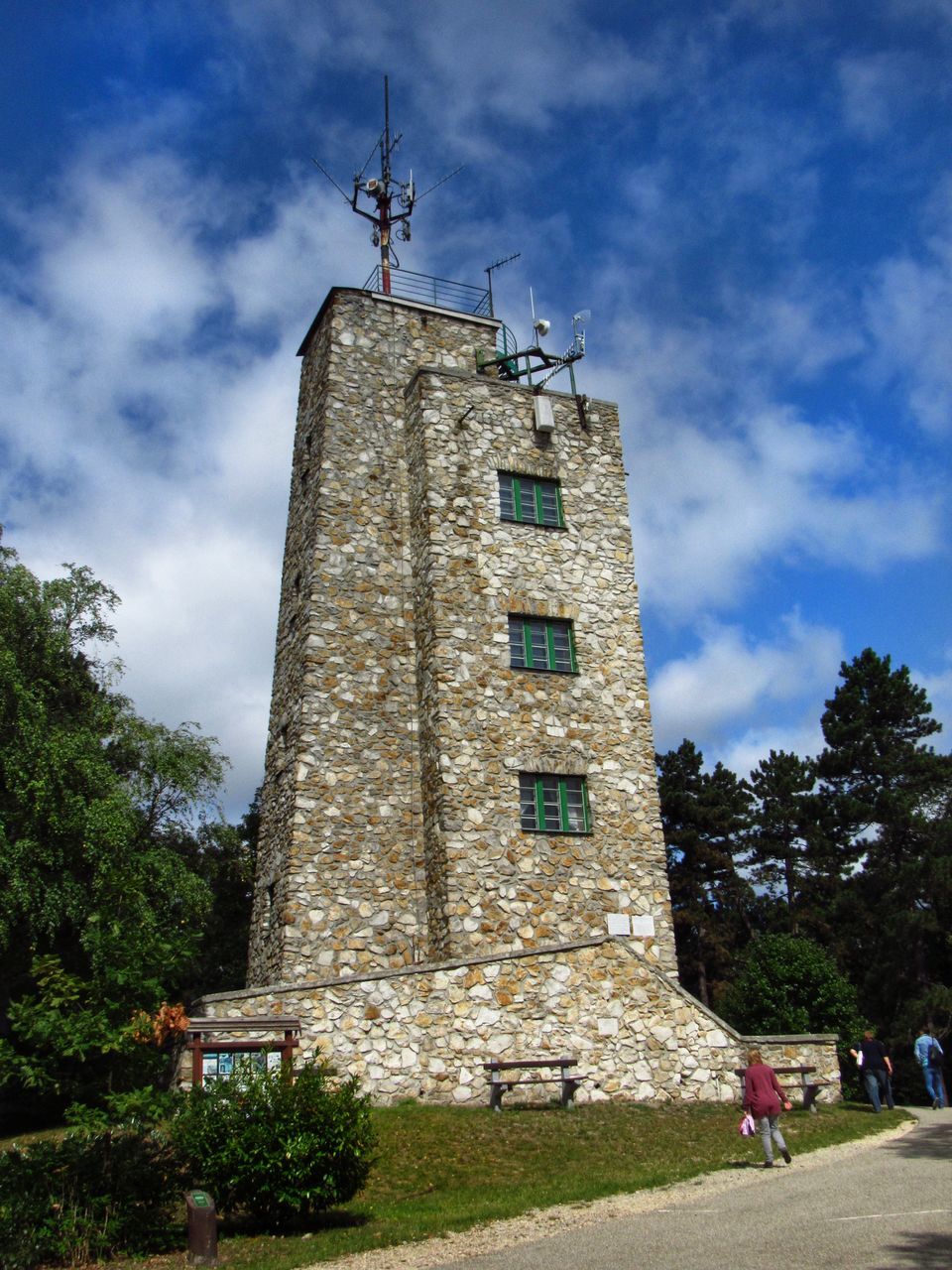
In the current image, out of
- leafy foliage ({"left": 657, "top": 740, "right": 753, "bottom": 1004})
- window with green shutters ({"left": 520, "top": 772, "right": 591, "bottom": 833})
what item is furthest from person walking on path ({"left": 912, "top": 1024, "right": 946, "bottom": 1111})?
leafy foliage ({"left": 657, "top": 740, "right": 753, "bottom": 1004})

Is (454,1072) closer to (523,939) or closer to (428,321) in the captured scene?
(523,939)

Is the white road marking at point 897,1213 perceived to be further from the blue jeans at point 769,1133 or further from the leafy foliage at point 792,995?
the leafy foliage at point 792,995

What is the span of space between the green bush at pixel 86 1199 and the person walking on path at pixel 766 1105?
595cm

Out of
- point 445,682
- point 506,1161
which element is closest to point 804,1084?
point 506,1161

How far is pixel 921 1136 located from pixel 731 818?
26.8 metres

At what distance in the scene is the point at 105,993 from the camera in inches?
371

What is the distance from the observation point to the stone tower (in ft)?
57.5

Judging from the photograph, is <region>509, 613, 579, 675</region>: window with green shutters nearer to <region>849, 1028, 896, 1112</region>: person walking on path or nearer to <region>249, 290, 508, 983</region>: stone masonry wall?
<region>249, 290, 508, 983</region>: stone masonry wall

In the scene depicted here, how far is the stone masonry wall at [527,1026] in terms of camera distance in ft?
44.1

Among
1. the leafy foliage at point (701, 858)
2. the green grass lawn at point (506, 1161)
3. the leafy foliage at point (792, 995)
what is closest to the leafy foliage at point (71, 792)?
the green grass lawn at point (506, 1161)

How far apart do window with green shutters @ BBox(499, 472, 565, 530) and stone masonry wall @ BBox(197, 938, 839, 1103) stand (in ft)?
28.7

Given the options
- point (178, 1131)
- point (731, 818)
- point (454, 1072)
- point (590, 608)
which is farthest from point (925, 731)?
point (178, 1131)

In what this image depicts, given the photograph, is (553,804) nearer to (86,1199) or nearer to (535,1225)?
(535,1225)

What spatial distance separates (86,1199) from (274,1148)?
160 centimetres
